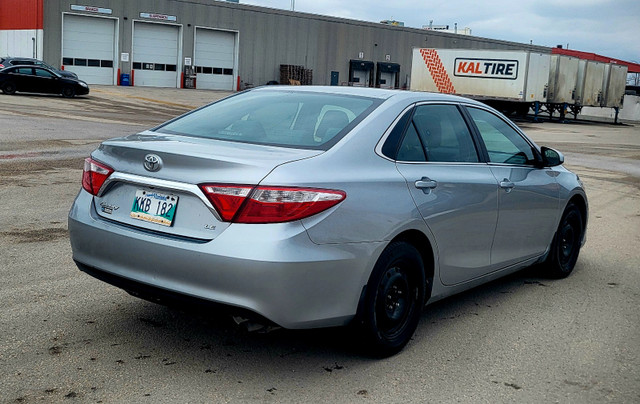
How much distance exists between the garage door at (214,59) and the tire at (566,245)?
1869 inches

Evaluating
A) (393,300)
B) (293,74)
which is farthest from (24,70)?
(393,300)

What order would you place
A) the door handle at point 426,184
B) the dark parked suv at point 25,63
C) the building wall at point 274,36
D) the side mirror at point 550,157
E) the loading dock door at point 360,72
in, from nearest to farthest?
the door handle at point 426,184 → the side mirror at point 550,157 → the dark parked suv at point 25,63 → the building wall at point 274,36 → the loading dock door at point 360,72

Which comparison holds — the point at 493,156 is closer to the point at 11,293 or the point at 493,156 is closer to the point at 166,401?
the point at 166,401

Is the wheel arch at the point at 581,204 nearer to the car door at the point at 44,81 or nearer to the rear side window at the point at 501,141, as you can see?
the rear side window at the point at 501,141

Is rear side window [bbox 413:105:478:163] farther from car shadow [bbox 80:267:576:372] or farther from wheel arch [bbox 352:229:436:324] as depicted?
car shadow [bbox 80:267:576:372]

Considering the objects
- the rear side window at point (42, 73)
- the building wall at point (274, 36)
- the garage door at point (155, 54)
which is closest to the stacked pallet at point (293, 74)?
the building wall at point (274, 36)

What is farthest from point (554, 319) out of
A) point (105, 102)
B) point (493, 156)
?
point (105, 102)

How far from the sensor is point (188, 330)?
4.73 metres

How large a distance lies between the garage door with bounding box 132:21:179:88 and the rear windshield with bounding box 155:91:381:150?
46.3 meters

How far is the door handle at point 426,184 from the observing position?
14.7ft

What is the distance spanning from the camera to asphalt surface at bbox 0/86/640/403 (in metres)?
3.89

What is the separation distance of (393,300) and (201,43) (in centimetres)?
5028

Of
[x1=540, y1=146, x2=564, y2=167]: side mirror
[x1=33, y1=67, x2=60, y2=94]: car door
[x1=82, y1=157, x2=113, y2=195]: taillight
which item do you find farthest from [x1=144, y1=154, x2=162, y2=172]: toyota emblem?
[x1=33, y1=67, x2=60, y2=94]: car door

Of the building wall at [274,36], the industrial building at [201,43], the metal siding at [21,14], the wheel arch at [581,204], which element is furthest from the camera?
the building wall at [274,36]
